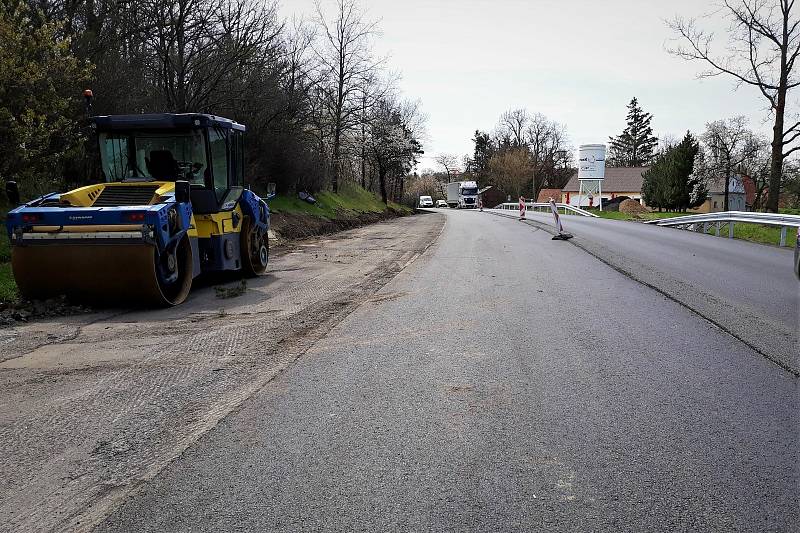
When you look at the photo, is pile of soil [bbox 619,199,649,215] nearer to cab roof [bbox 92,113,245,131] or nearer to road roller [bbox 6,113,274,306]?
road roller [bbox 6,113,274,306]

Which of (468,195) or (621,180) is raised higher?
(621,180)

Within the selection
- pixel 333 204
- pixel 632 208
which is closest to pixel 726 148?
pixel 632 208

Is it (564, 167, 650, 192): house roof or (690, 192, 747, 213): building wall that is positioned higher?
(564, 167, 650, 192): house roof

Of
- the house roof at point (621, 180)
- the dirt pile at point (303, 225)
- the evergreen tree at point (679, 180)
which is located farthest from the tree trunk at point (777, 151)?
the house roof at point (621, 180)

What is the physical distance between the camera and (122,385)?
503 centimetres

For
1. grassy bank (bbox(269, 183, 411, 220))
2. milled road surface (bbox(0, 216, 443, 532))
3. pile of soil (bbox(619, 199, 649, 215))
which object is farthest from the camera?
pile of soil (bbox(619, 199, 649, 215))

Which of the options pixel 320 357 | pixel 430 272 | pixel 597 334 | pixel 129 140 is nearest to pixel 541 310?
pixel 597 334

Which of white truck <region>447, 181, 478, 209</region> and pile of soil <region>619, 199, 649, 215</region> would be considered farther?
white truck <region>447, 181, 478, 209</region>

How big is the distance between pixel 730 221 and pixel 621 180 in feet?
258

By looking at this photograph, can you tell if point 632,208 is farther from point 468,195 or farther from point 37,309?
point 37,309

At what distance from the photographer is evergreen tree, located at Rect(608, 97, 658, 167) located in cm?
10650

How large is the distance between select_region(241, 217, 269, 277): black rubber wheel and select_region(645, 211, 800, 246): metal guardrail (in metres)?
10.8

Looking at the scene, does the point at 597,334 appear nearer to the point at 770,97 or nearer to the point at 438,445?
the point at 438,445

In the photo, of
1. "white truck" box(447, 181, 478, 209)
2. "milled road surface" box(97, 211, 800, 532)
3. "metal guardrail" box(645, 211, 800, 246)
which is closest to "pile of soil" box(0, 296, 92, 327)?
"milled road surface" box(97, 211, 800, 532)
